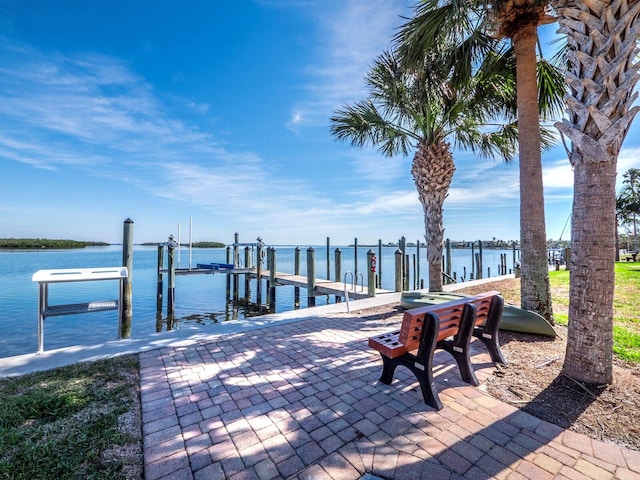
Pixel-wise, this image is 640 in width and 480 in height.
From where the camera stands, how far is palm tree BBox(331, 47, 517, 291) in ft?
20.0

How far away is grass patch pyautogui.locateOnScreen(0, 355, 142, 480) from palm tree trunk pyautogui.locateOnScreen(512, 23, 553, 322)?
556 centimetres

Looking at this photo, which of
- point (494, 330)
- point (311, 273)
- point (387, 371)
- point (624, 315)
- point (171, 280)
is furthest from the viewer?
point (171, 280)

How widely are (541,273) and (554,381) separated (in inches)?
90.3

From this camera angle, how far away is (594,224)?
2775 mm

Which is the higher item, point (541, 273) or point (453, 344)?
point (541, 273)

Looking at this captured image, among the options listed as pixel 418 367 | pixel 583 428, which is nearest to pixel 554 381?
pixel 583 428

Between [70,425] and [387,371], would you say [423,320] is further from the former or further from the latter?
[70,425]

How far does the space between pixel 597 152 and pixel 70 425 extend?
523 centimetres

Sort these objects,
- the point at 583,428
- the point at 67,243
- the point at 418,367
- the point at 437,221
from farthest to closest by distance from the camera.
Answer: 1. the point at 67,243
2. the point at 437,221
3. the point at 418,367
4. the point at 583,428

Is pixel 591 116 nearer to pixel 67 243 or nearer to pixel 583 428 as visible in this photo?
pixel 583 428

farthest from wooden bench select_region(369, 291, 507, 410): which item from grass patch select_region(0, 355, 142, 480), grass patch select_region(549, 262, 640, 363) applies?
grass patch select_region(0, 355, 142, 480)

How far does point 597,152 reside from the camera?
2717mm

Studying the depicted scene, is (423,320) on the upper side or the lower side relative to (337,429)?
upper

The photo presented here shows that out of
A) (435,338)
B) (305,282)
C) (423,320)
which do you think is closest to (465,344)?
(435,338)
